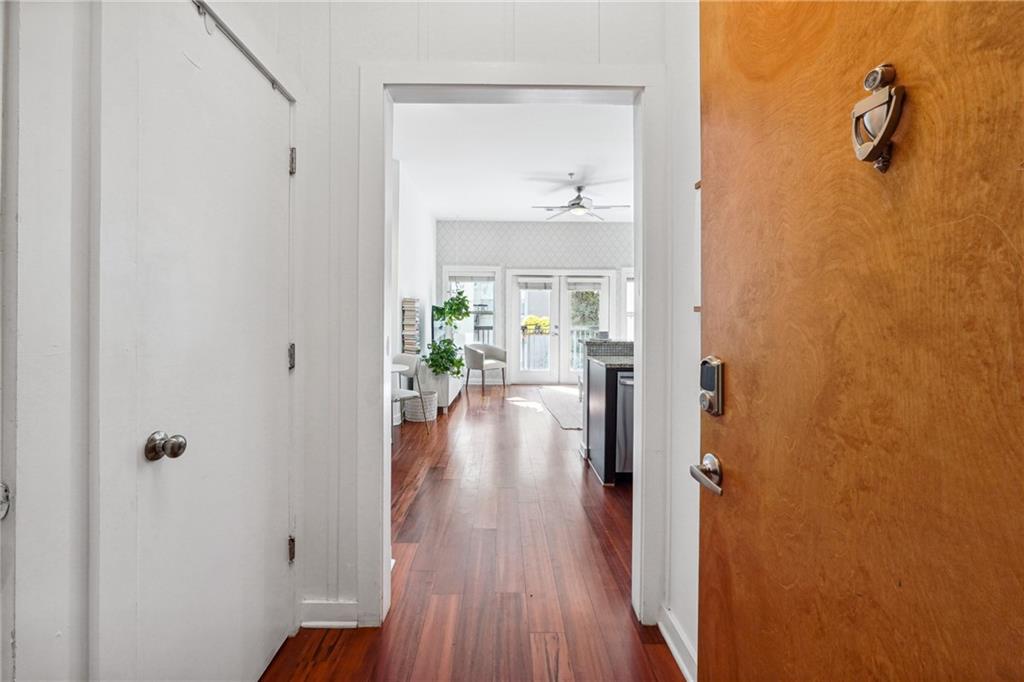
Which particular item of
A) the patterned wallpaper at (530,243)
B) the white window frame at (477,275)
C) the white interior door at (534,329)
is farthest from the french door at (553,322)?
the patterned wallpaper at (530,243)

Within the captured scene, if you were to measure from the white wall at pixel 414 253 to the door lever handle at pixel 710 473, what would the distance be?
12.3 ft

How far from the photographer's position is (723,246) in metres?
0.96

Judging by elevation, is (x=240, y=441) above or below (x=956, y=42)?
below

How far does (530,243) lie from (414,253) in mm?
2784

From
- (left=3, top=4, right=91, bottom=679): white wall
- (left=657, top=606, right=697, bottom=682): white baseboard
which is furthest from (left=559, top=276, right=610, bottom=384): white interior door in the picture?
(left=3, top=4, right=91, bottom=679): white wall

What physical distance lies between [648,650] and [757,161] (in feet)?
5.31

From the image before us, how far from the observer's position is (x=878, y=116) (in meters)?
0.57

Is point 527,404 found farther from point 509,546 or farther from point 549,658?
point 549,658

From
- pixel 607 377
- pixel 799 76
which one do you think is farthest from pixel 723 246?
pixel 607 377

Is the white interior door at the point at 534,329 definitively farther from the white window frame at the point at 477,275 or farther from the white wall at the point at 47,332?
the white wall at the point at 47,332

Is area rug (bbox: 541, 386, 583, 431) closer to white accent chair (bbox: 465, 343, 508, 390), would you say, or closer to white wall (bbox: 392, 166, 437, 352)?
white accent chair (bbox: 465, 343, 508, 390)

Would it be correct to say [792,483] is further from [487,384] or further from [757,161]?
[487,384]

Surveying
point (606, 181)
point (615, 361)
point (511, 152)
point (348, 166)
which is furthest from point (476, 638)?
point (606, 181)

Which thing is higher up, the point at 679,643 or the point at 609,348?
the point at 609,348
